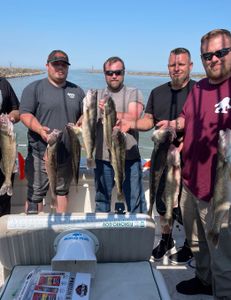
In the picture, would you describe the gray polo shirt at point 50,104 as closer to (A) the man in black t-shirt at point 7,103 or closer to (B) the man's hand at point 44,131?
(A) the man in black t-shirt at point 7,103

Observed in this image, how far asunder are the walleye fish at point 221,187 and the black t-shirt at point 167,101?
1.26 meters

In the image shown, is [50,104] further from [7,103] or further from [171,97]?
[171,97]

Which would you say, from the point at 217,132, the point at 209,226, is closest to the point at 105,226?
the point at 209,226

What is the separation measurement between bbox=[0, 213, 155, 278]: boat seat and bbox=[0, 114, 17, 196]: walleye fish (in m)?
1.53

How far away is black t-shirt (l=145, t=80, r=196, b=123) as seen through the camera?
366 centimetres

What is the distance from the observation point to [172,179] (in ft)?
10.7

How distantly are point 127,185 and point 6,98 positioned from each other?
170 centimetres

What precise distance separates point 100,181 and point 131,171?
0.40m

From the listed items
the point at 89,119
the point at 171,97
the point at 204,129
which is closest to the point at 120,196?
the point at 89,119

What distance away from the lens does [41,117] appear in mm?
4074

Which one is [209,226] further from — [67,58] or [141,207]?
[67,58]

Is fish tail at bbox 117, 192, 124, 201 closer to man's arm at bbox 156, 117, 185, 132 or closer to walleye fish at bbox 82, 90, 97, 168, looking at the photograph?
walleye fish at bbox 82, 90, 97, 168

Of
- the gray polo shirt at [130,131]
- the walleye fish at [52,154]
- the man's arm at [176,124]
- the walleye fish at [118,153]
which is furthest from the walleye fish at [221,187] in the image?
the walleye fish at [52,154]

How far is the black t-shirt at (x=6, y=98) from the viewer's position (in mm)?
4039
